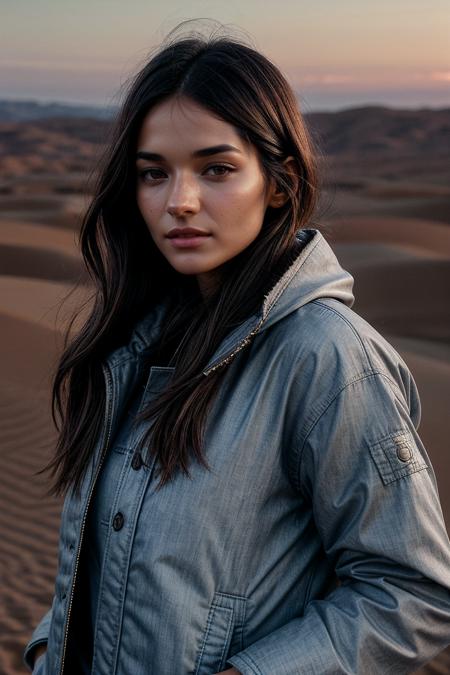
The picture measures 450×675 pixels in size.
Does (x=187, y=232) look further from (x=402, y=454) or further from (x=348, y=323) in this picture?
(x=402, y=454)

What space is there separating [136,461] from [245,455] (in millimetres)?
250

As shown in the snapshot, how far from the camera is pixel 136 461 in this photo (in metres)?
1.78

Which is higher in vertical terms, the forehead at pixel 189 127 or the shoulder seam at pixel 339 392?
the forehead at pixel 189 127

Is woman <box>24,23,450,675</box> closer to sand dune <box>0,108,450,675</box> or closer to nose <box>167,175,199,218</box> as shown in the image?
nose <box>167,175,199,218</box>

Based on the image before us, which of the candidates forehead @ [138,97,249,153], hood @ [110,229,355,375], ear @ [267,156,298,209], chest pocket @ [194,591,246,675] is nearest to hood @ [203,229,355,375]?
hood @ [110,229,355,375]

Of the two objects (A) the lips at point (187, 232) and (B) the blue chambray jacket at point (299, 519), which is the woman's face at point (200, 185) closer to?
(A) the lips at point (187, 232)

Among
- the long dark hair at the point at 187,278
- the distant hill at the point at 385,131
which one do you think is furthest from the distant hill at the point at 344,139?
the long dark hair at the point at 187,278

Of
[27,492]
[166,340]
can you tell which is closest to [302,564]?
[166,340]

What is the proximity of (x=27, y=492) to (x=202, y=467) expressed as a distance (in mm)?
4705

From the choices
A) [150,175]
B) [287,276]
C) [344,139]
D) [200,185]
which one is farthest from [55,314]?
[344,139]

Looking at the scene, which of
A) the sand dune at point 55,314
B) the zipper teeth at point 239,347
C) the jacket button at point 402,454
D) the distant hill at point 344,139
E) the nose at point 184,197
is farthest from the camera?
the distant hill at point 344,139

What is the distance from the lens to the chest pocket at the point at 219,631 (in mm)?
1653

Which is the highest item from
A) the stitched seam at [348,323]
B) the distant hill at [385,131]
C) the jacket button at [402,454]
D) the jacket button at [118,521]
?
the stitched seam at [348,323]

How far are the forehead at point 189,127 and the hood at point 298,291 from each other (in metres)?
0.24
